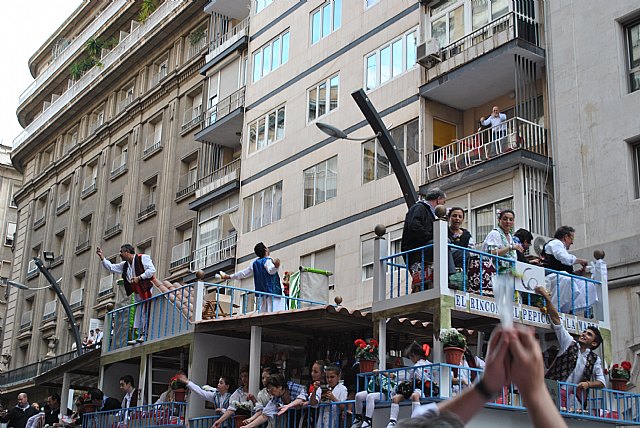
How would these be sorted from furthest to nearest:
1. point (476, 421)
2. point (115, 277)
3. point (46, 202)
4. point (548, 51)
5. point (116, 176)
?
1. point (46, 202)
2. point (116, 176)
3. point (115, 277)
4. point (548, 51)
5. point (476, 421)

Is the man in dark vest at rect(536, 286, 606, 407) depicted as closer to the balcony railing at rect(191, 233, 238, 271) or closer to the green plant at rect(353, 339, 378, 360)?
the green plant at rect(353, 339, 378, 360)

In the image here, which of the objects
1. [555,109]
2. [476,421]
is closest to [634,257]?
[555,109]

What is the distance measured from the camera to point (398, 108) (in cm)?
2623

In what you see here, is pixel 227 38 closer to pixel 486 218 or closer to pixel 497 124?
pixel 497 124

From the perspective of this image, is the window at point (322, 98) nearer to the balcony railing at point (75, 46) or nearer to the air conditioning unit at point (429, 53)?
the air conditioning unit at point (429, 53)

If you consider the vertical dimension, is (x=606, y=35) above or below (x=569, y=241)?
above

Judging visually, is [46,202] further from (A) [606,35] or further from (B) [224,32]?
(A) [606,35]

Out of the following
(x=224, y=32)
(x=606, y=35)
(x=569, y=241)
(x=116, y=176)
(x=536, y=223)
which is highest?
(x=224, y=32)

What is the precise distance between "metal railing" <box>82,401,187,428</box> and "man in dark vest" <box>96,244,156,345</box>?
1.74 m

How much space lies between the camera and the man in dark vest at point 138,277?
19812 mm

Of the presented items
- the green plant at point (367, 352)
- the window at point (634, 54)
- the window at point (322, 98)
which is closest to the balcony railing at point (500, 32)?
the window at point (634, 54)

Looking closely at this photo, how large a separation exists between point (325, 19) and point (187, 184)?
10655mm

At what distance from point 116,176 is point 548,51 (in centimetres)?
2602

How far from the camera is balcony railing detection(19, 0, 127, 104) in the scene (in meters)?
47.1
